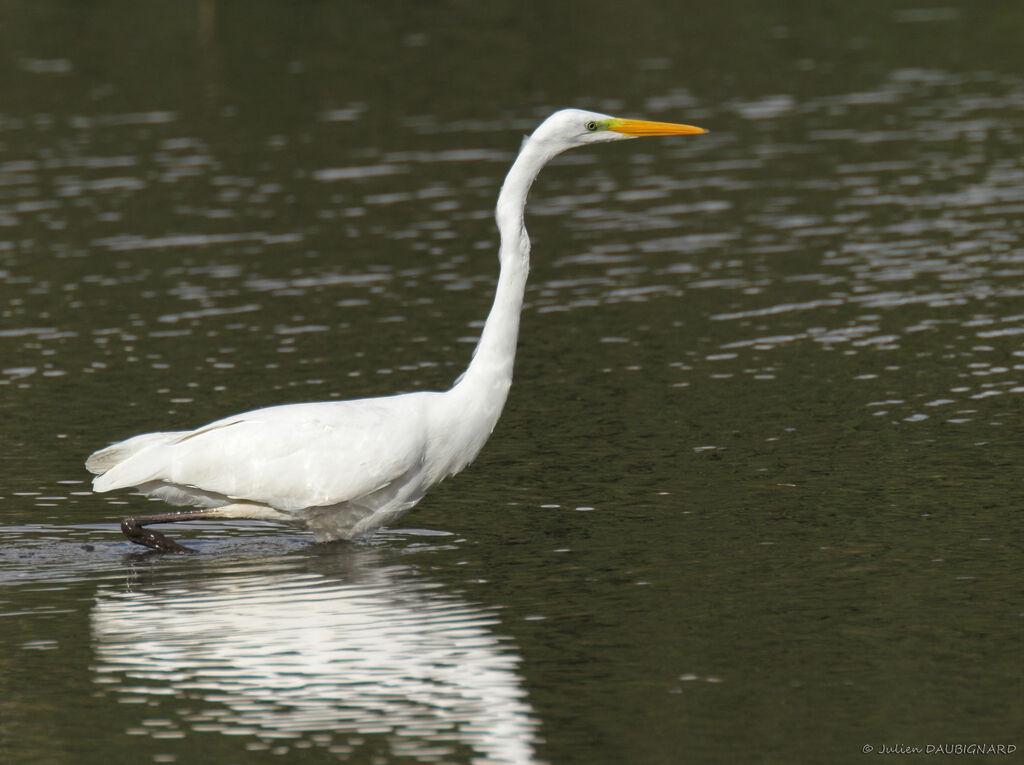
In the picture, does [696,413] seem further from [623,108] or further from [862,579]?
[623,108]

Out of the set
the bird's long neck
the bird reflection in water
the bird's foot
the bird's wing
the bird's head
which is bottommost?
the bird reflection in water

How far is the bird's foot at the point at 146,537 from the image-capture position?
1271cm

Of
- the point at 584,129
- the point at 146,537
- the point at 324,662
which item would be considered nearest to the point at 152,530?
the point at 146,537

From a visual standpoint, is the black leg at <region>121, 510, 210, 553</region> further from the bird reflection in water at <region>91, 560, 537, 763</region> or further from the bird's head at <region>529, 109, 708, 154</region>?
the bird's head at <region>529, 109, 708, 154</region>

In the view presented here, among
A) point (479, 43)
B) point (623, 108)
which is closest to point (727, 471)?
point (623, 108)

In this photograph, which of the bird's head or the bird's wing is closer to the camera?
the bird's wing

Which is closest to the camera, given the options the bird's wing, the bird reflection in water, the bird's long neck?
the bird reflection in water

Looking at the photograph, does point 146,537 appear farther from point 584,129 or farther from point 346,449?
point 584,129

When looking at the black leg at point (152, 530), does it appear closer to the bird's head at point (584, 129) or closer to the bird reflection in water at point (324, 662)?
the bird reflection in water at point (324, 662)

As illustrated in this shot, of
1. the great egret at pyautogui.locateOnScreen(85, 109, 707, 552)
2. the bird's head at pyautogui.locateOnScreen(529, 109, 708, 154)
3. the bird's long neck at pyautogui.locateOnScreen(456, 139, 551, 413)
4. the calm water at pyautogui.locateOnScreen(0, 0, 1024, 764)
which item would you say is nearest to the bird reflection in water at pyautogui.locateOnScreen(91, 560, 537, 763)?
the calm water at pyautogui.locateOnScreen(0, 0, 1024, 764)

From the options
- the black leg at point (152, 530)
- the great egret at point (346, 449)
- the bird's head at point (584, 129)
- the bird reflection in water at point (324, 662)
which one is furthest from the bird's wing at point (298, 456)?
the bird's head at point (584, 129)

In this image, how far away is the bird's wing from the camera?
40.1 ft

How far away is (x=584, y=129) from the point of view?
13008 mm

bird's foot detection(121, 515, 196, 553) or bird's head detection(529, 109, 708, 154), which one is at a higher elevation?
bird's head detection(529, 109, 708, 154)
